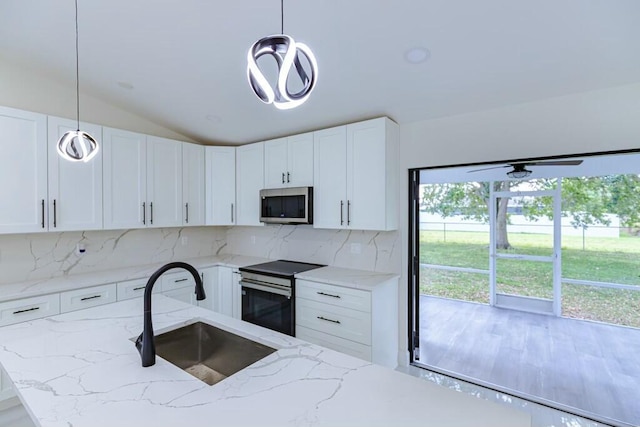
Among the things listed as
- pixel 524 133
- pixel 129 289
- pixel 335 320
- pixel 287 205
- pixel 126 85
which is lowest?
pixel 335 320

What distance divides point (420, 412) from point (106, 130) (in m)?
3.59

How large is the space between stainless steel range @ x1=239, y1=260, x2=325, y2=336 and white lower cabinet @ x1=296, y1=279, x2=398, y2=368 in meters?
0.10

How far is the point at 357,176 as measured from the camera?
9.65 feet

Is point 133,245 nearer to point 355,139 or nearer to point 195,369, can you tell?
point 195,369

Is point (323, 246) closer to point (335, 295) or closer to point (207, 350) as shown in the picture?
point (335, 295)

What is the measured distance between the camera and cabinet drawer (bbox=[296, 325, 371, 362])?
259 centimetres

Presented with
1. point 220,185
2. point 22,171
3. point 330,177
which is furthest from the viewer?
point 220,185

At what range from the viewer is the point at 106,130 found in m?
3.08

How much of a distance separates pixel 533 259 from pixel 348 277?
3.72m

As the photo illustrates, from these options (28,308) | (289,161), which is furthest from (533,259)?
(28,308)

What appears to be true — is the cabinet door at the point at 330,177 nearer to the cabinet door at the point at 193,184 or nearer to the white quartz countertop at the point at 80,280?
the white quartz countertop at the point at 80,280

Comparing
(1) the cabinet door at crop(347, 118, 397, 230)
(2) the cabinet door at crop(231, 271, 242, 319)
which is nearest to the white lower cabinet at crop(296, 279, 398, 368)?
(1) the cabinet door at crop(347, 118, 397, 230)

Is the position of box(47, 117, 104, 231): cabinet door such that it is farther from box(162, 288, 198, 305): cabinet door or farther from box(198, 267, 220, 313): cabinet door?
box(198, 267, 220, 313): cabinet door

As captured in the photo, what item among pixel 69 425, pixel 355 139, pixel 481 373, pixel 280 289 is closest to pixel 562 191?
pixel 481 373
